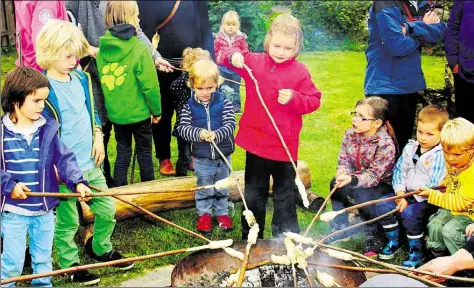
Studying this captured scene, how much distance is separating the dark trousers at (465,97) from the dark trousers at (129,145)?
2471 millimetres

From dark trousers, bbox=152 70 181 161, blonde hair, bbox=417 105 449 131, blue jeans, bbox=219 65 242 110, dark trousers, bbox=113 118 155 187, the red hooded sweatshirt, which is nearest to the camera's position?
the red hooded sweatshirt

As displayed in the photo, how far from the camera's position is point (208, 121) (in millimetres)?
4777

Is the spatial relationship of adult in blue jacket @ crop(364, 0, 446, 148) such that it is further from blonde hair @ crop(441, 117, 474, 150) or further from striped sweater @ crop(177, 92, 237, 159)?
striped sweater @ crop(177, 92, 237, 159)

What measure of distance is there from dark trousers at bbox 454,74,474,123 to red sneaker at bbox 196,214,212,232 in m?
2.14

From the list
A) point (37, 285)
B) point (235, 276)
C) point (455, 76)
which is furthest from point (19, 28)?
point (455, 76)

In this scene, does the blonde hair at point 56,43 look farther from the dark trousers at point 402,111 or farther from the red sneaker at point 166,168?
the dark trousers at point 402,111

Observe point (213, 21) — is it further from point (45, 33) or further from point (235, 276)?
point (235, 276)

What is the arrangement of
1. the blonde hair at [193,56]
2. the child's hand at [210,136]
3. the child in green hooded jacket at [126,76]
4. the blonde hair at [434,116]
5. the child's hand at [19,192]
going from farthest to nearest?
the blonde hair at [193,56] < the child in green hooded jacket at [126,76] < the child's hand at [210,136] < the blonde hair at [434,116] < the child's hand at [19,192]

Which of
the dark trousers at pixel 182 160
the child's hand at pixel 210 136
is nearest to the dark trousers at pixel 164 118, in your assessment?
the dark trousers at pixel 182 160

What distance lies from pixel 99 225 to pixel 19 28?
185 centimetres

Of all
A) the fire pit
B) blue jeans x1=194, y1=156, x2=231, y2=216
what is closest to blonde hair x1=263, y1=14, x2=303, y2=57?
blue jeans x1=194, y1=156, x2=231, y2=216

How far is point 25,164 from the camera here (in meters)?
3.70

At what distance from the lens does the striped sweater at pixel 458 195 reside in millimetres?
3998

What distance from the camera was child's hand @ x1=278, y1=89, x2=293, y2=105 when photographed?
411 centimetres
